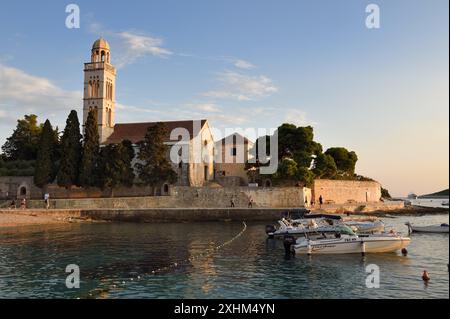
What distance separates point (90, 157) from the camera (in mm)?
52219

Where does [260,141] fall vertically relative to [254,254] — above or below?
above

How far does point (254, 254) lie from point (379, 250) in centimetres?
714

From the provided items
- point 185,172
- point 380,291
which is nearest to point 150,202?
point 185,172

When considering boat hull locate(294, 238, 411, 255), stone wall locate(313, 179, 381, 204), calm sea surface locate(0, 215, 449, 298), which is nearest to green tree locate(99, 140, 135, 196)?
calm sea surface locate(0, 215, 449, 298)

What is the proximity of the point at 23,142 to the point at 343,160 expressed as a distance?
5222 centimetres

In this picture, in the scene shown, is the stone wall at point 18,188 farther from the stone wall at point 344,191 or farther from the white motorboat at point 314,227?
the stone wall at point 344,191

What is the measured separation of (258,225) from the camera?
132 ft

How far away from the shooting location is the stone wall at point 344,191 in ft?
189

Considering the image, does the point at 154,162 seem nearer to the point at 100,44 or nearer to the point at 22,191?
the point at 22,191

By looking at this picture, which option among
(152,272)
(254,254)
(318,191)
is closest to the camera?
(152,272)

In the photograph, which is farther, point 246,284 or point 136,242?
point 136,242

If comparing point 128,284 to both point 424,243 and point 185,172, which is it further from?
point 185,172

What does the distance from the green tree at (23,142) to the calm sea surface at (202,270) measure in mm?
40335

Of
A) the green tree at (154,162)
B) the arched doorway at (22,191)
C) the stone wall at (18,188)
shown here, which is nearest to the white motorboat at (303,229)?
the green tree at (154,162)
